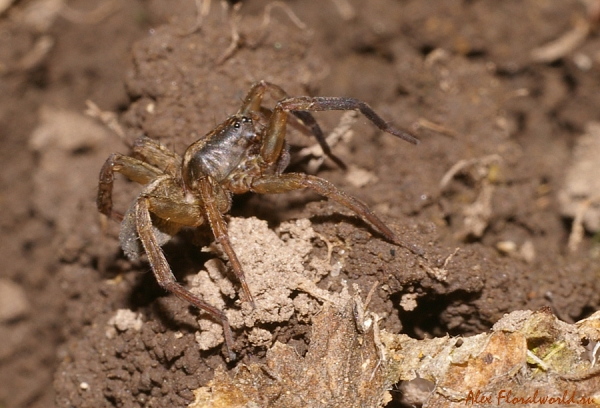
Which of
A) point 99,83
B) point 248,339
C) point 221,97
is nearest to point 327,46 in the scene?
point 221,97

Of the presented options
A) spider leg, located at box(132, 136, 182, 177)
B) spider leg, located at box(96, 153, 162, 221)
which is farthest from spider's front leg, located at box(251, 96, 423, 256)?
spider leg, located at box(96, 153, 162, 221)

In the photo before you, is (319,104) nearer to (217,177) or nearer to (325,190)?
(325,190)

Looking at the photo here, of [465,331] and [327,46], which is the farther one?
[327,46]

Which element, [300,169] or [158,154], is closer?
[158,154]

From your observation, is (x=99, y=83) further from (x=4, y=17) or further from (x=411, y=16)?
(x=411, y=16)

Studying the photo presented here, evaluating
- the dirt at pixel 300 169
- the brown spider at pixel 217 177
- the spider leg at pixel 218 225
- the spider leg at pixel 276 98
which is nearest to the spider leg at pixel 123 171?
the brown spider at pixel 217 177

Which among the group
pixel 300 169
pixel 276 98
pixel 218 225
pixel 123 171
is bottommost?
pixel 300 169

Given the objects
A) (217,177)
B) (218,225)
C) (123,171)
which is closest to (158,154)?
(123,171)
